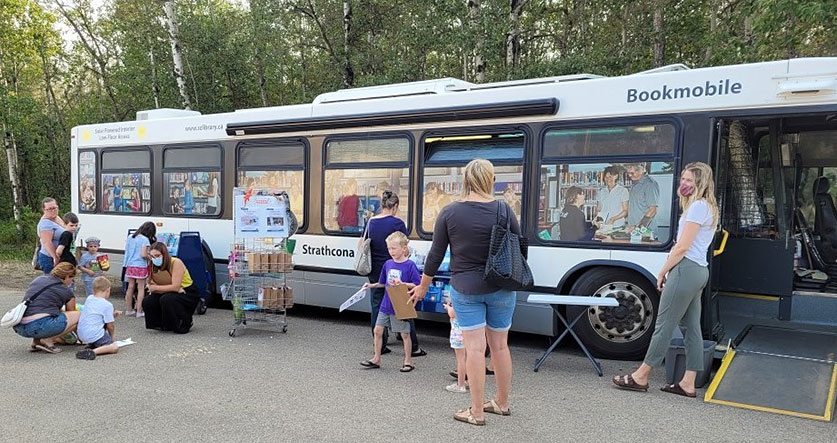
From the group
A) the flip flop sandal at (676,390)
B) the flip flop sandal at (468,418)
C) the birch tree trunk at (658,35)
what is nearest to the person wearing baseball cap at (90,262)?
the flip flop sandal at (468,418)

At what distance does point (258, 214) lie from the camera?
7.47 metres

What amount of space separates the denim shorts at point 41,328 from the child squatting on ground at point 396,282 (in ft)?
10.4

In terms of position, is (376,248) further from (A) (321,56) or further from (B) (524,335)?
(A) (321,56)

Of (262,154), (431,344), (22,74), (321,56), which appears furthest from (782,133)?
(22,74)

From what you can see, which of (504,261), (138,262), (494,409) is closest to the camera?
(504,261)

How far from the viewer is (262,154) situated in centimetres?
867

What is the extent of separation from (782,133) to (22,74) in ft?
79.6

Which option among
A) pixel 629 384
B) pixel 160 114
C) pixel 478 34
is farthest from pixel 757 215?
pixel 160 114

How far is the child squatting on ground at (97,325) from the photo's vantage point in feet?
20.5

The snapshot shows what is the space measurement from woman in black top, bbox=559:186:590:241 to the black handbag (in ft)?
7.64

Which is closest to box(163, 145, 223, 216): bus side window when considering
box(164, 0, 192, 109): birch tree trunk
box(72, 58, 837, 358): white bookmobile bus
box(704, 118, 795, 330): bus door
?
box(72, 58, 837, 358): white bookmobile bus

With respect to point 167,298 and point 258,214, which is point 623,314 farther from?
point 167,298

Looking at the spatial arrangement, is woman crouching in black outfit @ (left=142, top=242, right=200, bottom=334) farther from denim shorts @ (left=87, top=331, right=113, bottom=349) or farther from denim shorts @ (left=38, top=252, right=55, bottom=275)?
denim shorts @ (left=38, top=252, right=55, bottom=275)

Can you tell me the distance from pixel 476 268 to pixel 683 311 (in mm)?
1963
